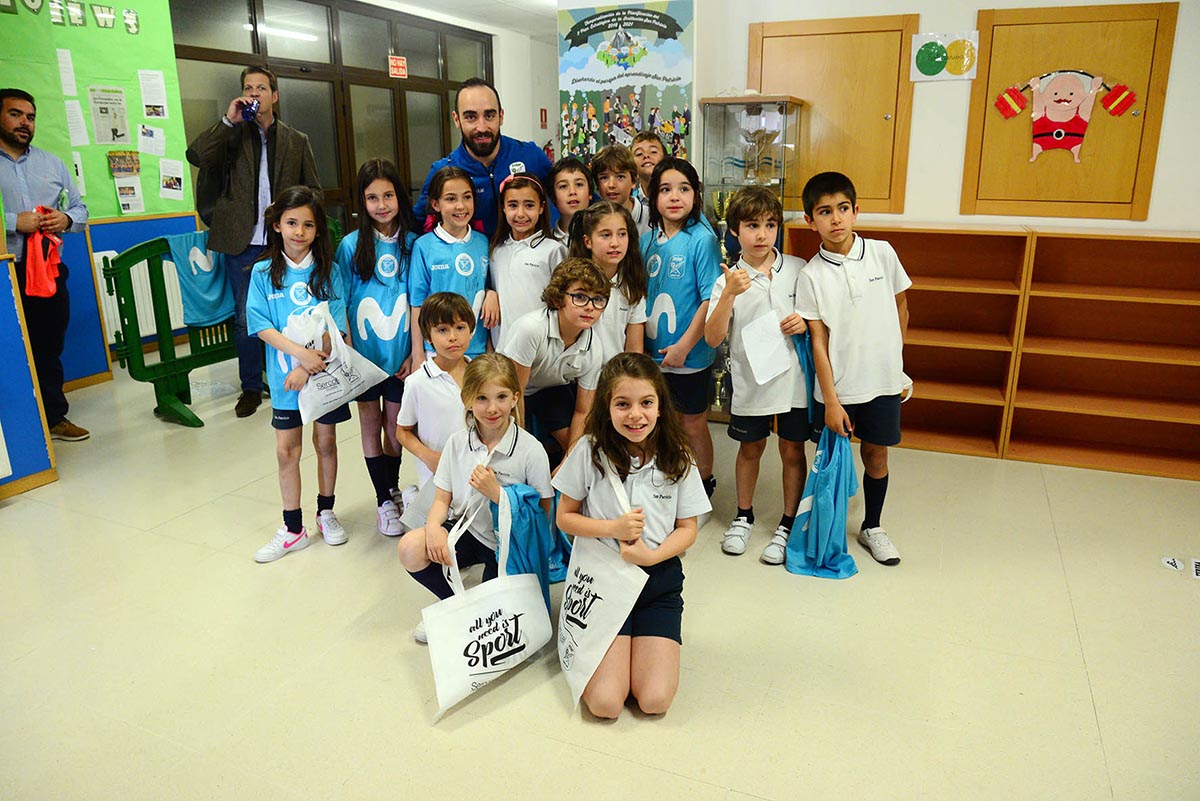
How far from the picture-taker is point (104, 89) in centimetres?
499

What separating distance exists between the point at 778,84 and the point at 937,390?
1701 millimetres

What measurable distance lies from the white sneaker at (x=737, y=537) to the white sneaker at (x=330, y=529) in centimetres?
135

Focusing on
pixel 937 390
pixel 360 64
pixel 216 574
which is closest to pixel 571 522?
pixel 216 574

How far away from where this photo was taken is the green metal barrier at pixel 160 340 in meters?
4.14

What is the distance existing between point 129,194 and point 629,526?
4676mm

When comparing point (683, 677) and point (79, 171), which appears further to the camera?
point (79, 171)

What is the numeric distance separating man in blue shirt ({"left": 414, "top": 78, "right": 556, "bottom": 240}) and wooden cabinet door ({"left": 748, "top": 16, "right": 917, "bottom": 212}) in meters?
1.69

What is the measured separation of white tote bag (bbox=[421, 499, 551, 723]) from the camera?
2.04 m

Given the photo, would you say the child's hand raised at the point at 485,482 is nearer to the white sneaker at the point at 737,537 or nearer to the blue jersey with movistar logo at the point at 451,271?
the blue jersey with movistar logo at the point at 451,271

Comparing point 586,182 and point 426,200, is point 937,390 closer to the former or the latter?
point 586,182

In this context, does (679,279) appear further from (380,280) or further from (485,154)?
(380,280)

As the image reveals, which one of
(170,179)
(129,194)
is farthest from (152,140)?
(129,194)

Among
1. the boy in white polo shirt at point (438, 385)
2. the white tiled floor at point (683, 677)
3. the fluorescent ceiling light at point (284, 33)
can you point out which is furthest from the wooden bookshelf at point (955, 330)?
the fluorescent ceiling light at point (284, 33)

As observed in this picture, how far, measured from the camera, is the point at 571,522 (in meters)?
2.12
